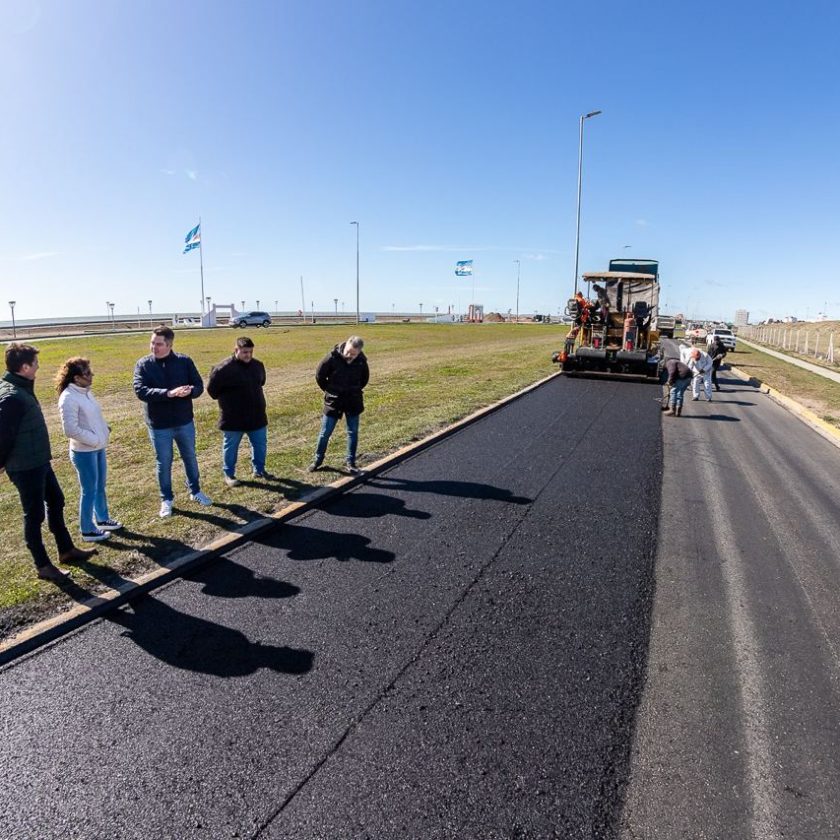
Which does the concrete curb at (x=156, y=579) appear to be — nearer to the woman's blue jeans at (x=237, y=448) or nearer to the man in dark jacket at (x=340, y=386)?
the man in dark jacket at (x=340, y=386)

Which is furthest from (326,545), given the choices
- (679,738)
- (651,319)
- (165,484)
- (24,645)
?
(651,319)

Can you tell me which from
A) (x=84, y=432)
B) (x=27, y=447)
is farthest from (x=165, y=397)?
(x=27, y=447)

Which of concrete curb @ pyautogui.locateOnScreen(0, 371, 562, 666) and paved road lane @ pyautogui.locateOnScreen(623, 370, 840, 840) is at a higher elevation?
concrete curb @ pyautogui.locateOnScreen(0, 371, 562, 666)

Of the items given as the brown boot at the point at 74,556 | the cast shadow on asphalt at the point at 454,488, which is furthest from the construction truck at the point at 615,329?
the brown boot at the point at 74,556

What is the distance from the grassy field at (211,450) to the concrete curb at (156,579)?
0.53 ft

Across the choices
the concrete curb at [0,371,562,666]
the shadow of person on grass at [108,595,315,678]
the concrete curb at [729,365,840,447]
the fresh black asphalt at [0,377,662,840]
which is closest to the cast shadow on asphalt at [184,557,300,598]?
the fresh black asphalt at [0,377,662,840]

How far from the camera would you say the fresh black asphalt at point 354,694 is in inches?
100

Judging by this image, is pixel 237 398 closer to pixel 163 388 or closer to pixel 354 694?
pixel 163 388

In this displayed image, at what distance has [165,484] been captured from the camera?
589 cm

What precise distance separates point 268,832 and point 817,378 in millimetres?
22839

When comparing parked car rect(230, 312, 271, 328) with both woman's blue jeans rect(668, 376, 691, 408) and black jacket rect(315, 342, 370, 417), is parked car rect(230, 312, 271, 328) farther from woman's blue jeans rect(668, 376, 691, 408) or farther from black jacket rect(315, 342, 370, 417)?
black jacket rect(315, 342, 370, 417)

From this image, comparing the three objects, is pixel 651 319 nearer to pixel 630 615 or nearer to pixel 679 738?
pixel 630 615

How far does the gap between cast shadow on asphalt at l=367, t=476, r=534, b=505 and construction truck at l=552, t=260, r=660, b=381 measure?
11.6 m

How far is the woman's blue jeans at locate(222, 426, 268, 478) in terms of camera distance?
675cm
